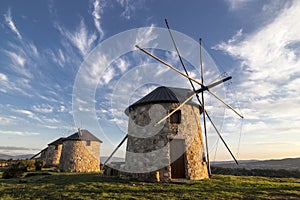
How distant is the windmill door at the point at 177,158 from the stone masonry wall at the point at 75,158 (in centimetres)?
1792

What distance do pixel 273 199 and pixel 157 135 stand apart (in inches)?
308

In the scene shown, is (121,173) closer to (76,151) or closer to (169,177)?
(169,177)

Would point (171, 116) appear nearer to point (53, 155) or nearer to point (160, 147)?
point (160, 147)

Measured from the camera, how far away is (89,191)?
1040 cm

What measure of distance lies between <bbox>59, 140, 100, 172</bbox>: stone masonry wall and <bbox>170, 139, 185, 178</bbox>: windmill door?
17920 millimetres

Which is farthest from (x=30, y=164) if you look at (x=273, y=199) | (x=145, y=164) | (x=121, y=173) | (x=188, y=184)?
(x=273, y=199)

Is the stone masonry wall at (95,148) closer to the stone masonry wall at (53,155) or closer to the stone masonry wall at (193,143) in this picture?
the stone masonry wall at (53,155)

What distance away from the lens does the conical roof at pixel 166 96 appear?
15.3 meters

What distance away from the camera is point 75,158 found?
89.8ft

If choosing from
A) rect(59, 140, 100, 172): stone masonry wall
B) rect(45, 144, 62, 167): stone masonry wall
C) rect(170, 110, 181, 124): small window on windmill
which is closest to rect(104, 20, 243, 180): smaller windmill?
rect(170, 110, 181, 124): small window on windmill

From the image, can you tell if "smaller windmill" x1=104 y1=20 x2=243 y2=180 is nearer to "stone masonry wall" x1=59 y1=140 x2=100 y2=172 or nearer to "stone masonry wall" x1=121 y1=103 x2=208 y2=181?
"stone masonry wall" x1=121 y1=103 x2=208 y2=181

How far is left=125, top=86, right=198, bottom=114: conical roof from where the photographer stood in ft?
50.2

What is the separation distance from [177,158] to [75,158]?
1836 centimetres

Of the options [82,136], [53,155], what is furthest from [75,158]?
[53,155]
